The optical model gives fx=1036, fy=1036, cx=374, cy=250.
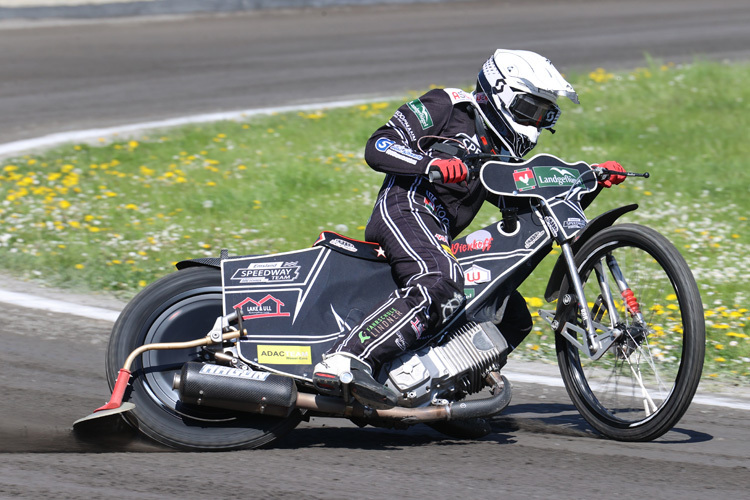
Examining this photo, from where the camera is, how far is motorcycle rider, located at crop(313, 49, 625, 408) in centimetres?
454

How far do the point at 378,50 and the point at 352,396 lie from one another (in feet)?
44.5

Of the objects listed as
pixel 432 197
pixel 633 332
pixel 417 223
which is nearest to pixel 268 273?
pixel 417 223

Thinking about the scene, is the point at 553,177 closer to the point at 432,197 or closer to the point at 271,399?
the point at 432,197

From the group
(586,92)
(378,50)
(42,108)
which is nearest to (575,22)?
(378,50)

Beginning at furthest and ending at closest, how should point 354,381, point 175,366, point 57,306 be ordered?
1. point 57,306
2. point 175,366
3. point 354,381

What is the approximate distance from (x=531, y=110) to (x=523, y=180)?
326 millimetres

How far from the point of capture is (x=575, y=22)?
816 inches

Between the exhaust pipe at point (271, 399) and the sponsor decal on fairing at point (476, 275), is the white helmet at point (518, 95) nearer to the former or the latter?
the sponsor decal on fairing at point (476, 275)

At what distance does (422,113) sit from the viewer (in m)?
4.81

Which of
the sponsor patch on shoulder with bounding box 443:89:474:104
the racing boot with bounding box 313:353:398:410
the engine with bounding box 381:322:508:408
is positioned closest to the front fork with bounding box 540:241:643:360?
the engine with bounding box 381:322:508:408

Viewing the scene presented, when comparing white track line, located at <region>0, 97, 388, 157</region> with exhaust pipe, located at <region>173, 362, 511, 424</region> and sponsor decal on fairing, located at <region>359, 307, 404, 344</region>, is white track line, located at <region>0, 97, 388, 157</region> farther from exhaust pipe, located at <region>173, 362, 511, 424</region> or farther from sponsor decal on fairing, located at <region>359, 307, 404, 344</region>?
sponsor decal on fairing, located at <region>359, 307, 404, 344</region>

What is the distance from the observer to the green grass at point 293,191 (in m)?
7.66

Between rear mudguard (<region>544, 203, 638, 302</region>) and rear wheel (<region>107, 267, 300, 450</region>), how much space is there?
1.38m

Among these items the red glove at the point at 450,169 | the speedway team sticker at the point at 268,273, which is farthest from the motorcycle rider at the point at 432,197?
the speedway team sticker at the point at 268,273
